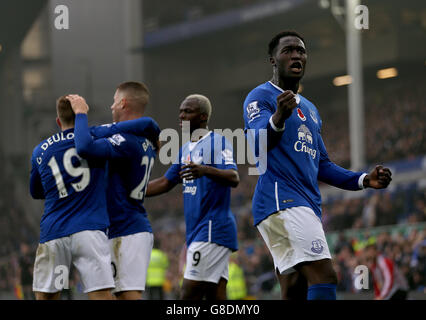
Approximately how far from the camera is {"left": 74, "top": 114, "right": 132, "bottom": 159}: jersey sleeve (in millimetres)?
5129

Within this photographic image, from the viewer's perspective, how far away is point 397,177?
66.3 feet

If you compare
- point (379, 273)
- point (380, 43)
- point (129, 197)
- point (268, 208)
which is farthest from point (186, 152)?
point (380, 43)

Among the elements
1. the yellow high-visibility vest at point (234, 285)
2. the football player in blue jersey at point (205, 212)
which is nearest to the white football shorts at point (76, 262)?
the football player in blue jersey at point (205, 212)

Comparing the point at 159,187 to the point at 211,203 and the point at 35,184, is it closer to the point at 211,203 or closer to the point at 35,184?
the point at 211,203

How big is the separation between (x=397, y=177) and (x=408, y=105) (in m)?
5.98

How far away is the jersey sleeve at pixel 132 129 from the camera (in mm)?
5508

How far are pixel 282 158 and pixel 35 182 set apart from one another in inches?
69.8

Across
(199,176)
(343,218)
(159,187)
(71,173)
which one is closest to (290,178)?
(199,176)

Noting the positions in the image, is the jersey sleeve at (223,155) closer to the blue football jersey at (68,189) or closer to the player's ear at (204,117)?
the player's ear at (204,117)

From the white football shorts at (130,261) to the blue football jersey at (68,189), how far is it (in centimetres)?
41

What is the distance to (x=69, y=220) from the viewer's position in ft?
17.0

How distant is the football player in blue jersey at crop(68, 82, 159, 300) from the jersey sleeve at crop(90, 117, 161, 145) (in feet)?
0.11

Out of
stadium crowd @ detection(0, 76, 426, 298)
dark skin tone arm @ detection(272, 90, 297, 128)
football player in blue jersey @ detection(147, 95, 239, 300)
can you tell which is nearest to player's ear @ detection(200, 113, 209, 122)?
football player in blue jersey @ detection(147, 95, 239, 300)
